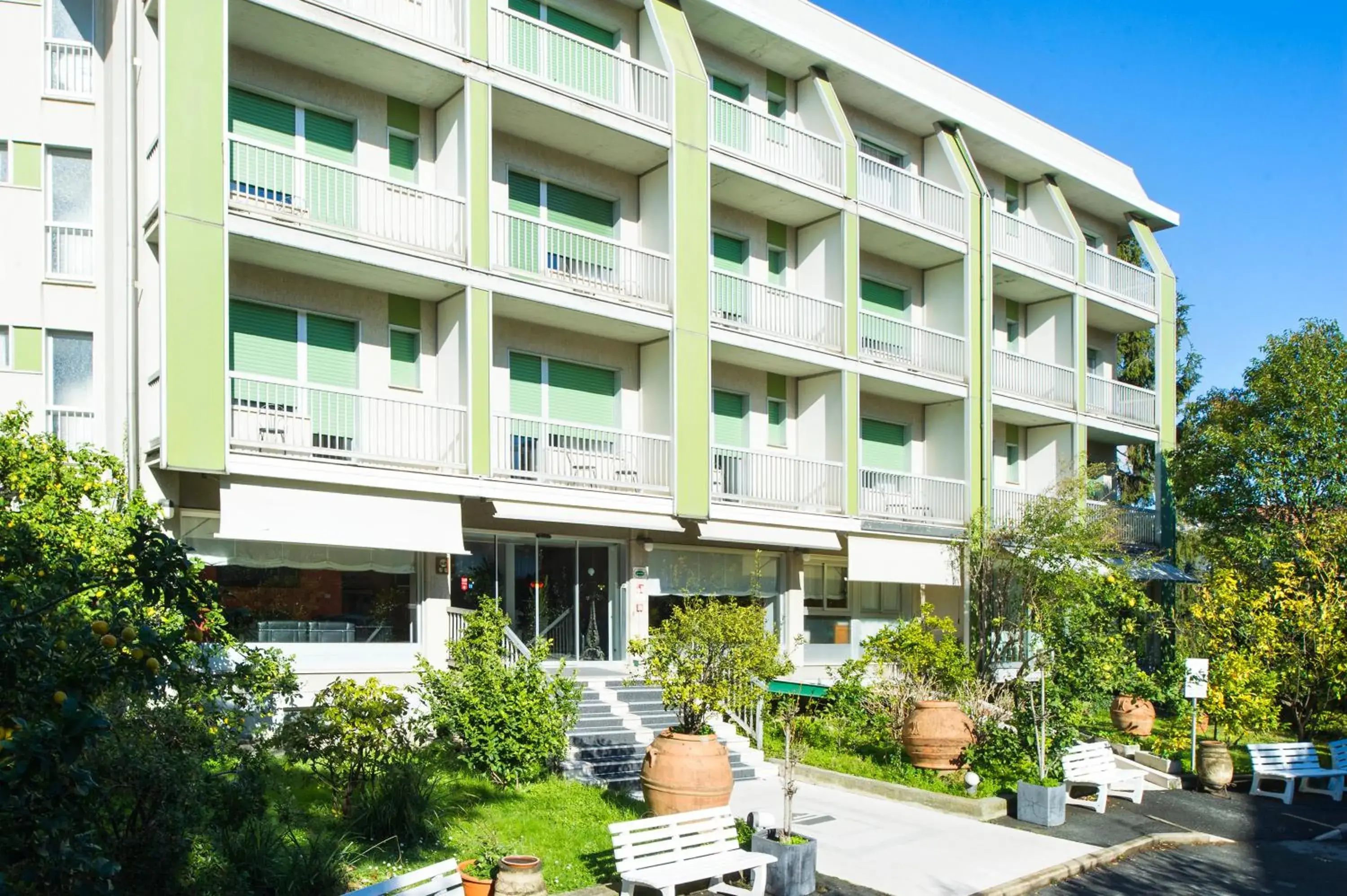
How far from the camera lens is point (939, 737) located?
51.4 ft

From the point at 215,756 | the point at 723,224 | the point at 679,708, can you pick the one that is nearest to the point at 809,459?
the point at 723,224

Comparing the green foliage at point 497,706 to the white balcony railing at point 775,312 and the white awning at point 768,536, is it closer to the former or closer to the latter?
the white awning at point 768,536

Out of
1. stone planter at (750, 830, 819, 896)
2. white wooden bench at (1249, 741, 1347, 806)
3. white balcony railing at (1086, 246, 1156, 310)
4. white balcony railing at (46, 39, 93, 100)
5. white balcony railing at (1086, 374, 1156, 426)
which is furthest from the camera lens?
white balcony railing at (1086, 246, 1156, 310)

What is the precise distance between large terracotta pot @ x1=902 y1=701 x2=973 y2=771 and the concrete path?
3.66 ft

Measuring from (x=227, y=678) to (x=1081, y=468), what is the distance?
2163cm

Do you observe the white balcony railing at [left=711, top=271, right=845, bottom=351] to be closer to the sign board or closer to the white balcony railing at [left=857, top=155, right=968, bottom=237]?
the white balcony railing at [left=857, top=155, right=968, bottom=237]

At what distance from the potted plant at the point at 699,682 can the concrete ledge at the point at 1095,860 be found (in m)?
2.97

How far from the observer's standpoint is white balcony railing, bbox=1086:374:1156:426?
95.8 feet

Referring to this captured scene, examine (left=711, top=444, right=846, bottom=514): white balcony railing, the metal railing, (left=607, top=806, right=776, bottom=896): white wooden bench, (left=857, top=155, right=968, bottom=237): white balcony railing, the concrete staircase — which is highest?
the metal railing

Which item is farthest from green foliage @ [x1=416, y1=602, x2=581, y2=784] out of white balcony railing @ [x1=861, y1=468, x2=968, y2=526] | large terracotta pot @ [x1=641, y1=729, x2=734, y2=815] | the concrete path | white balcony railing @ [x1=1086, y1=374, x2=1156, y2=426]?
white balcony railing @ [x1=1086, y1=374, x2=1156, y2=426]

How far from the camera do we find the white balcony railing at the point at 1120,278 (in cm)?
2962

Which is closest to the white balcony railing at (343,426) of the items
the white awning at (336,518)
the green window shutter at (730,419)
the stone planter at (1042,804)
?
the white awning at (336,518)

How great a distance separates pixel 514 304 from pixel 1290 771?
44.8 ft

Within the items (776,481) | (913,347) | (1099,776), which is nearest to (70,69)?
(776,481)
